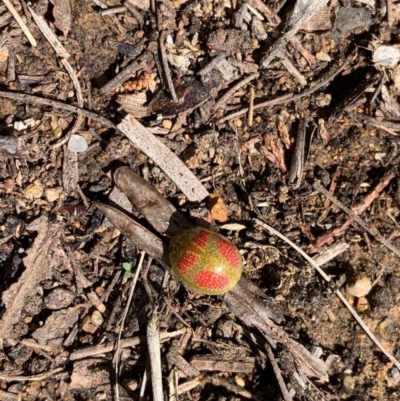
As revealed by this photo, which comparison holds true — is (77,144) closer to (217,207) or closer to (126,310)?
(217,207)

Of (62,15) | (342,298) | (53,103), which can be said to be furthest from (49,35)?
(342,298)

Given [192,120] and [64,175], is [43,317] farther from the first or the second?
[192,120]

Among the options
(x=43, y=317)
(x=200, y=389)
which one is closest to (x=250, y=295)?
(x=200, y=389)

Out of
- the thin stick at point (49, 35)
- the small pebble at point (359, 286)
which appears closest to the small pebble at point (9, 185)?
the thin stick at point (49, 35)

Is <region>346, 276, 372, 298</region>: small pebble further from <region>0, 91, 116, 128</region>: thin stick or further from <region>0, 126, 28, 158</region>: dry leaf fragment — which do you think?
<region>0, 126, 28, 158</region>: dry leaf fragment

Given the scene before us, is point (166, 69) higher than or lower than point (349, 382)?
higher

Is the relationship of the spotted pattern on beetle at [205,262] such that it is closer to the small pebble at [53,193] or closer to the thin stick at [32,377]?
the small pebble at [53,193]
